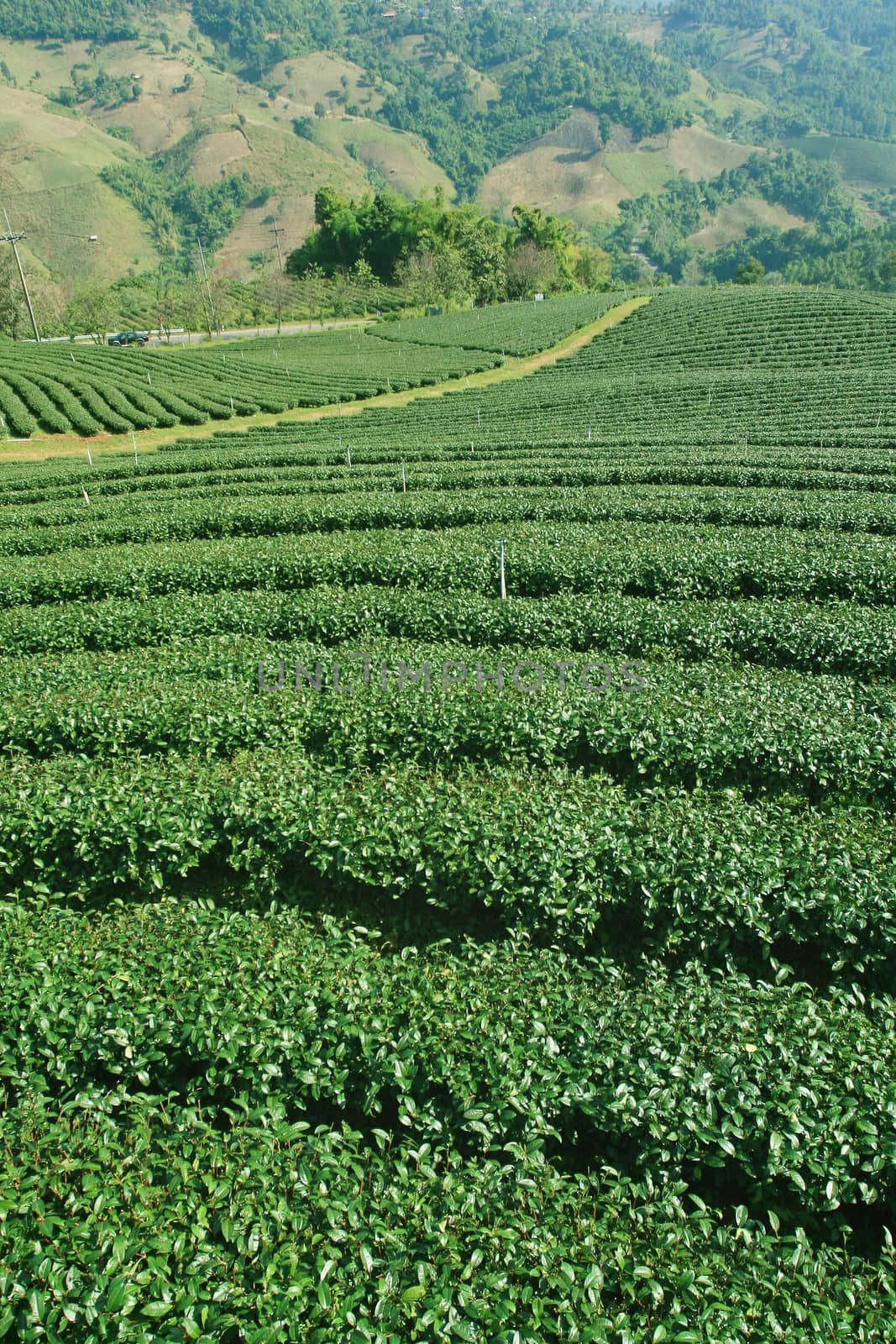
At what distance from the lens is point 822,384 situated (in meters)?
45.8

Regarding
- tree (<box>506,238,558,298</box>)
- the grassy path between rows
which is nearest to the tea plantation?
the grassy path between rows

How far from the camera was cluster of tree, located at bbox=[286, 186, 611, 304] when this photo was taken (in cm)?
10381

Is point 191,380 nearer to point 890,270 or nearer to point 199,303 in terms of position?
point 199,303

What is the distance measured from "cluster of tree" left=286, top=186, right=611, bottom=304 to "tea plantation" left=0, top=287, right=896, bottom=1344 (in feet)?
319

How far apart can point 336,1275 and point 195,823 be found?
5.24 m

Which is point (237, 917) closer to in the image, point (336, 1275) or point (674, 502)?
point (336, 1275)

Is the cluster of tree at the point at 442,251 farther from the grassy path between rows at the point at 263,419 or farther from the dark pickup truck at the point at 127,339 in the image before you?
the grassy path between rows at the point at 263,419

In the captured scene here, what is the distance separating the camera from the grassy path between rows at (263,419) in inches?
1750

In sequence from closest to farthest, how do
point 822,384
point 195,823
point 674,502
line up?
point 195,823 → point 674,502 → point 822,384

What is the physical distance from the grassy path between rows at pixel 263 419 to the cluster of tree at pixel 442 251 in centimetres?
3460

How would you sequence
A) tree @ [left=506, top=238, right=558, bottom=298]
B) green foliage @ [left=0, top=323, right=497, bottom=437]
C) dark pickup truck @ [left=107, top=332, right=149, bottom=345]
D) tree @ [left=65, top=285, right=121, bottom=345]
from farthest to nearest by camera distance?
tree @ [left=506, top=238, right=558, bottom=298] < tree @ [left=65, top=285, right=121, bottom=345] < dark pickup truck @ [left=107, top=332, right=149, bottom=345] < green foliage @ [left=0, top=323, right=497, bottom=437]

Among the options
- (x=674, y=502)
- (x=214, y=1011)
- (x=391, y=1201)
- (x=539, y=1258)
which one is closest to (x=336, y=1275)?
(x=391, y=1201)

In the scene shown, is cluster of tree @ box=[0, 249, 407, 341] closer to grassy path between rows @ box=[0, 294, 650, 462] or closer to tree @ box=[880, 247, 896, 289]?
grassy path between rows @ box=[0, 294, 650, 462]

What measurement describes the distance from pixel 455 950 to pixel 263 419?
4917 centimetres
